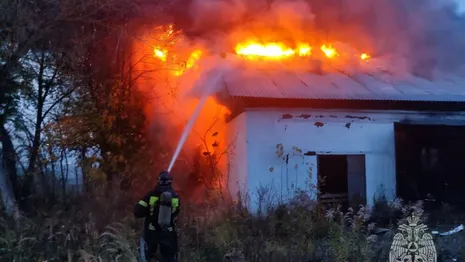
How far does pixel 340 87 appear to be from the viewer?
11.9 meters

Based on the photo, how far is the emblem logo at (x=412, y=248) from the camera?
6.21 meters

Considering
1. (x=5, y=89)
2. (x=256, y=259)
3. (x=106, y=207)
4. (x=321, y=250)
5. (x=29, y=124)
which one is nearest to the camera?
(x=256, y=259)

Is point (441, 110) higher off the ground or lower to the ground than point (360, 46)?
lower

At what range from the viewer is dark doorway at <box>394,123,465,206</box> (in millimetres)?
11578

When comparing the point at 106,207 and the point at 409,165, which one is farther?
the point at 409,165

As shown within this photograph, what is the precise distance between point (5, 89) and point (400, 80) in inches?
375

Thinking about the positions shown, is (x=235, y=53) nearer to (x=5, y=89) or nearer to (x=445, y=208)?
(x=5, y=89)

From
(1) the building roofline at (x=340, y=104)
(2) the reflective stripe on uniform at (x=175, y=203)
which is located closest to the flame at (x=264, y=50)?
(1) the building roofline at (x=340, y=104)

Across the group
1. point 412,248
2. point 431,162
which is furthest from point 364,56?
point 412,248

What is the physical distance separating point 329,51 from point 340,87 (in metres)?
1.96

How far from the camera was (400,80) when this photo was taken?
13.3 meters

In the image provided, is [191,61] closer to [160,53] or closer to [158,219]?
[160,53]

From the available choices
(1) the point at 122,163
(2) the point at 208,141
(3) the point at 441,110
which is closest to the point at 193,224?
(1) the point at 122,163

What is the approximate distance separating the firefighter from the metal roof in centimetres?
438
